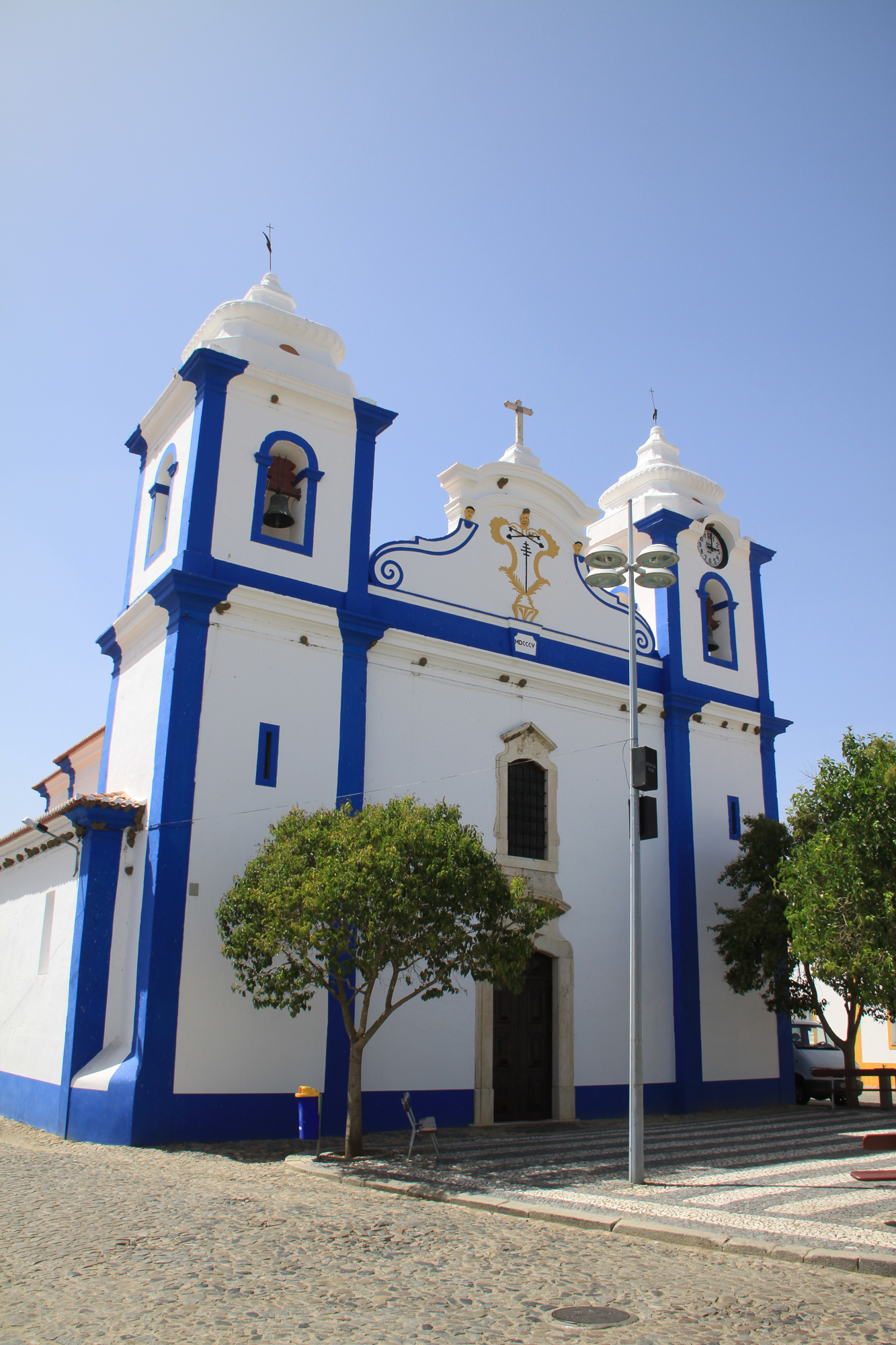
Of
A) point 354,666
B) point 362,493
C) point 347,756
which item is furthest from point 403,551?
point 347,756

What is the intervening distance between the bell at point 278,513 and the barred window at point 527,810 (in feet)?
17.8

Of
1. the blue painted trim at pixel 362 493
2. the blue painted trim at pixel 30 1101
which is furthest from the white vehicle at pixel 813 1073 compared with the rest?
the blue painted trim at pixel 30 1101

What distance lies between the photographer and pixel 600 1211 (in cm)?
841

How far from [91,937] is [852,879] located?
10.6m

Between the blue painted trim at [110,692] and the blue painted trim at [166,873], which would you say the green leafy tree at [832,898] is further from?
the blue painted trim at [110,692]

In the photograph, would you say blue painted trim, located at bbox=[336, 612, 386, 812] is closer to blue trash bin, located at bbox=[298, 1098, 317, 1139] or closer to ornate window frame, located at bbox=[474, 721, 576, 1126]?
ornate window frame, located at bbox=[474, 721, 576, 1126]

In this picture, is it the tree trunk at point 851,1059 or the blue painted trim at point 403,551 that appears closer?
the blue painted trim at point 403,551

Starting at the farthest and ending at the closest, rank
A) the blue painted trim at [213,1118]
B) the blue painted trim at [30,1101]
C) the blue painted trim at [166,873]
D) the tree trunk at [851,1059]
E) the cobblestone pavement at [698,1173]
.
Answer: the tree trunk at [851,1059], the blue painted trim at [30,1101], the blue painted trim at [213,1118], the blue painted trim at [166,873], the cobblestone pavement at [698,1173]

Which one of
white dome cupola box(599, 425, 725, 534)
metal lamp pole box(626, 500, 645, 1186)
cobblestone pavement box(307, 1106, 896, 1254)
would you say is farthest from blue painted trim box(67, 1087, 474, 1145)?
white dome cupola box(599, 425, 725, 534)

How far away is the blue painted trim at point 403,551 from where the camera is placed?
1650 cm

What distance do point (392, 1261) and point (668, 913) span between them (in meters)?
12.3

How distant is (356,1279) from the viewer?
648 cm

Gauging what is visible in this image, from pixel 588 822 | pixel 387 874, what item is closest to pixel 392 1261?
pixel 387 874

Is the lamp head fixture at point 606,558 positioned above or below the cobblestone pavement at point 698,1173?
above
